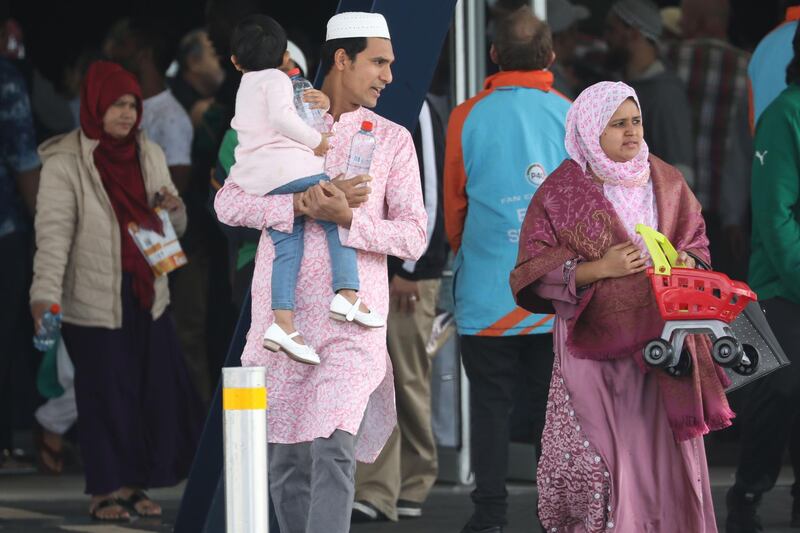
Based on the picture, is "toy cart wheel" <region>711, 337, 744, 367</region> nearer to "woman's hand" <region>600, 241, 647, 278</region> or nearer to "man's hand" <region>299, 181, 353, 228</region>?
"woman's hand" <region>600, 241, 647, 278</region>

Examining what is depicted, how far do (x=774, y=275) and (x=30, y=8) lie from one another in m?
7.31

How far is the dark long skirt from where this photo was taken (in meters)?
8.19

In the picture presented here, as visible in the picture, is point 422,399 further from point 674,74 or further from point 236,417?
point 236,417

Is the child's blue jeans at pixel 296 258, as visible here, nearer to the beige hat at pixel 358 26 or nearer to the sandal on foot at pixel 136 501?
the beige hat at pixel 358 26

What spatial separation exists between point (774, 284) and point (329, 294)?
7.39 ft

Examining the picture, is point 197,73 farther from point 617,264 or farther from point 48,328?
point 617,264

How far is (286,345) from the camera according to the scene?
18.3 ft

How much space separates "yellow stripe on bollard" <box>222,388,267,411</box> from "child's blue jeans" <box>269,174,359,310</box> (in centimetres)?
94

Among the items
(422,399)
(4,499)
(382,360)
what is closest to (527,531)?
(422,399)

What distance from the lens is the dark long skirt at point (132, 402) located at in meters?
8.19

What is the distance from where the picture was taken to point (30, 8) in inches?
510

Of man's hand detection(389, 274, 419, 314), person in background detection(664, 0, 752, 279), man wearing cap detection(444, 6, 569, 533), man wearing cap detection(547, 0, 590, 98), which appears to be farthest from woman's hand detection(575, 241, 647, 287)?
person in background detection(664, 0, 752, 279)

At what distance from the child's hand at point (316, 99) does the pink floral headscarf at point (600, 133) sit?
0.85m

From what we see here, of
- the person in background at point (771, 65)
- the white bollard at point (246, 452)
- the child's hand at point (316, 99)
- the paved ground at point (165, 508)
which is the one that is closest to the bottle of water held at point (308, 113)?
the child's hand at point (316, 99)
